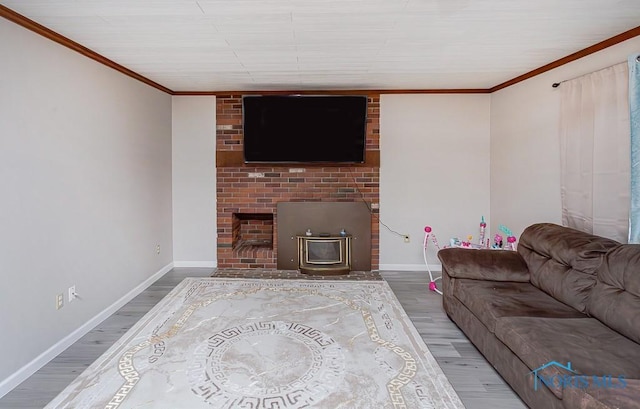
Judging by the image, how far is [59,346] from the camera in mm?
2699

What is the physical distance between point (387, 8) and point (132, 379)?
2.89 meters

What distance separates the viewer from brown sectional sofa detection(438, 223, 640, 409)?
1.69 m

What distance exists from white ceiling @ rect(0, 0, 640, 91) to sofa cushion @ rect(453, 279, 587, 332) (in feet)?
6.54

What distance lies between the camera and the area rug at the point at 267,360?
6.84 feet

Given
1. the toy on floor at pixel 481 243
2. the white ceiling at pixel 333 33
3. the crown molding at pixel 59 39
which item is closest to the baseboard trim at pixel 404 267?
the toy on floor at pixel 481 243

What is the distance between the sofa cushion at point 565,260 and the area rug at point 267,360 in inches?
42.9

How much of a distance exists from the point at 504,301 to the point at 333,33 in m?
2.36

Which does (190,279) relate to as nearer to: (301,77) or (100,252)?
(100,252)

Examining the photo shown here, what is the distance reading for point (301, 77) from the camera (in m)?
4.09

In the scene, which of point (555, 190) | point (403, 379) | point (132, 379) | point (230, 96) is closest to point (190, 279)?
point (132, 379)

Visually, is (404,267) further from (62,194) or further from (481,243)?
(62,194)

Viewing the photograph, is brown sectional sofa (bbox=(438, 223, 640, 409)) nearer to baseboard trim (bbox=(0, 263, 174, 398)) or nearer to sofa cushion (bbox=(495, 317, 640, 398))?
sofa cushion (bbox=(495, 317, 640, 398))

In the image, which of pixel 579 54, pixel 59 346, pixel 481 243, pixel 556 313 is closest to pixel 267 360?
pixel 59 346

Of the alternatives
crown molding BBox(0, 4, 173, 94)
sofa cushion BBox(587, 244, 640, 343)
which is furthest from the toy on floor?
crown molding BBox(0, 4, 173, 94)
